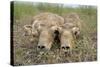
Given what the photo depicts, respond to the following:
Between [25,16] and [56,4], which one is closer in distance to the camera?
[25,16]

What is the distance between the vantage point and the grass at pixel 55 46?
2678 mm

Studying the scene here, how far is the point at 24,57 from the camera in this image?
272 cm

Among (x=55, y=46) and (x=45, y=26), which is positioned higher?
(x=45, y=26)

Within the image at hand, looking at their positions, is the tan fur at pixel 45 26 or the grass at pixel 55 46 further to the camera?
the tan fur at pixel 45 26

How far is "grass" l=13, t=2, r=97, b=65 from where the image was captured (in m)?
2.68

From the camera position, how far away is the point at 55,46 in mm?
2896

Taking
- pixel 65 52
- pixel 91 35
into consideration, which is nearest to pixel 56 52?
pixel 65 52

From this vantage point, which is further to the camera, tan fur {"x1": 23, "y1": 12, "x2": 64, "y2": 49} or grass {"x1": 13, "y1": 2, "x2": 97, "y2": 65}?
tan fur {"x1": 23, "y1": 12, "x2": 64, "y2": 49}
